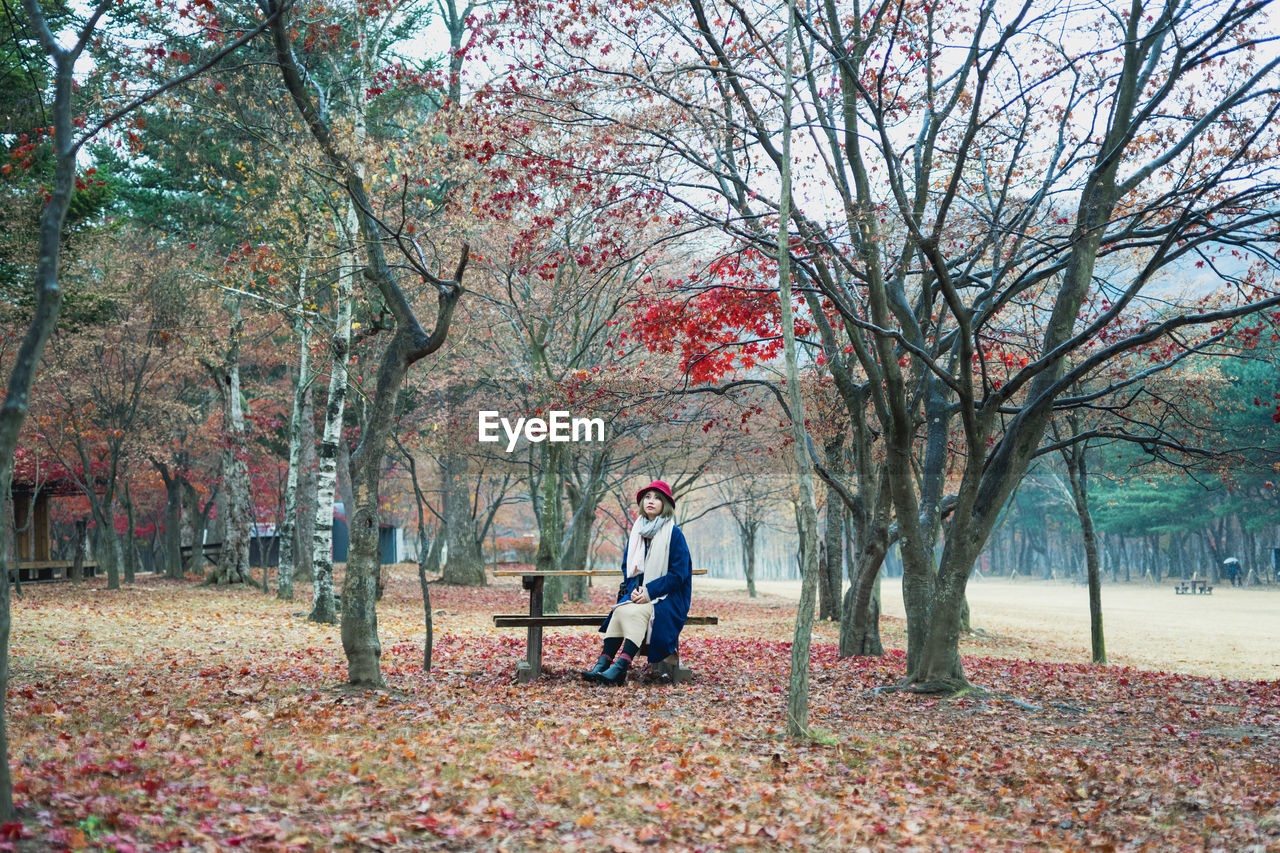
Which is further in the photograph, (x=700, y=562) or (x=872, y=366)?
(x=700, y=562)

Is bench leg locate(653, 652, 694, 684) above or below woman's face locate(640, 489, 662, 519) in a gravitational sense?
below

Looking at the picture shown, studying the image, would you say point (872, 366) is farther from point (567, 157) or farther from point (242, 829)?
point (242, 829)

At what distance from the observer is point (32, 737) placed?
533cm

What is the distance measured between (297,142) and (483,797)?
11.5m

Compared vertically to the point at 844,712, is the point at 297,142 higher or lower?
higher

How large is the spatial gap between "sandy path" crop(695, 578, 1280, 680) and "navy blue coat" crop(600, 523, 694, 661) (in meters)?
10.1

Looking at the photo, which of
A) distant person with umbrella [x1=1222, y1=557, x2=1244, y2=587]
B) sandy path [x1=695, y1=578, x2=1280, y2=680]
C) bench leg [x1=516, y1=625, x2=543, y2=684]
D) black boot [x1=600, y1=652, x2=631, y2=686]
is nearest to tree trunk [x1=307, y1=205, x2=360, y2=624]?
bench leg [x1=516, y1=625, x2=543, y2=684]

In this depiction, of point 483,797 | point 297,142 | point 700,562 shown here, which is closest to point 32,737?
point 483,797

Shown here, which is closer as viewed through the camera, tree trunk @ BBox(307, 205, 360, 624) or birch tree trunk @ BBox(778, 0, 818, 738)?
birch tree trunk @ BBox(778, 0, 818, 738)
